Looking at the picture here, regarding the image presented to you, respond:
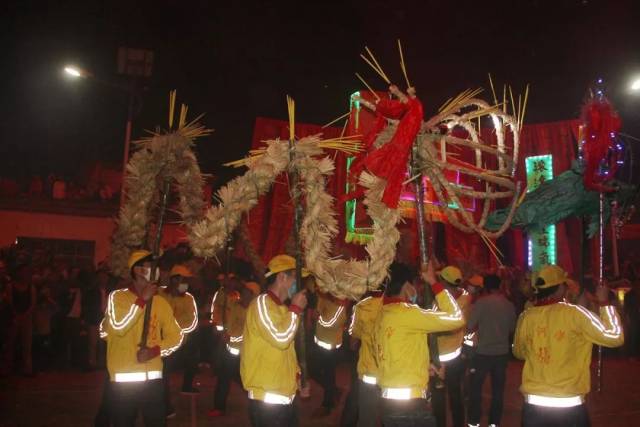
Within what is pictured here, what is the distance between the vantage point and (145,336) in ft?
17.4

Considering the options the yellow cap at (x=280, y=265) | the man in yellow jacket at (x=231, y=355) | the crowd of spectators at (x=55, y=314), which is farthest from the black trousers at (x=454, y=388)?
the crowd of spectators at (x=55, y=314)

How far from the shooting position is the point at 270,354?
473 cm

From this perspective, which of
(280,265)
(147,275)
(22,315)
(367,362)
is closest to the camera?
(280,265)

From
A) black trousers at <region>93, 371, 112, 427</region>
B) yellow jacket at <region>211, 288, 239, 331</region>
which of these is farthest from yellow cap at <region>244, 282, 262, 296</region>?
black trousers at <region>93, 371, 112, 427</region>

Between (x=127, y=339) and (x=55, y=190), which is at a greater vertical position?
(x=55, y=190)

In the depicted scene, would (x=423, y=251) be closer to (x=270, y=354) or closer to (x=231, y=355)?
(x=270, y=354)

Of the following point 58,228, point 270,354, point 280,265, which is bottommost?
point 270,354

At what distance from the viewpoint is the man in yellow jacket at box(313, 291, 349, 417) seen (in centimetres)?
853

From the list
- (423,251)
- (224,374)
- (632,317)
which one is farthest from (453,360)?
(632,317)

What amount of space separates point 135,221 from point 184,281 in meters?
2.22

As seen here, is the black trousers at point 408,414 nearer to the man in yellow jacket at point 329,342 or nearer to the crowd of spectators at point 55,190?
the man in yellow jacket at point 329,342

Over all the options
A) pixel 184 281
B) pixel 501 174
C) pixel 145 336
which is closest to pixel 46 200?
pixel 184 281

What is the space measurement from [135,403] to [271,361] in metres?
1.34

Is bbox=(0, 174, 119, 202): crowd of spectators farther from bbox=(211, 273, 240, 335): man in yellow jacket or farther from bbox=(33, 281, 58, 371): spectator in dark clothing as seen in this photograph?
bbox=(211, 273, 240, 335): man in yellow jacket
